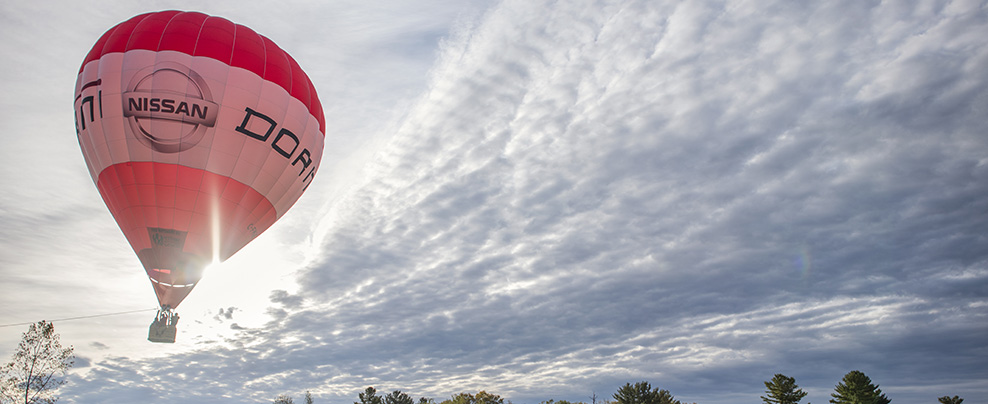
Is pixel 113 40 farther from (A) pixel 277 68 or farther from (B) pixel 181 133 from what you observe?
(A) pixel 277 68

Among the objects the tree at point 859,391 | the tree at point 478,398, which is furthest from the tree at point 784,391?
the tree at point 478,398

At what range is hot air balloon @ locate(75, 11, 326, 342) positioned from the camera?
2886 cm

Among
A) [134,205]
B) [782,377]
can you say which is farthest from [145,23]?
[782,377]

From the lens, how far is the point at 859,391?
2625 inches

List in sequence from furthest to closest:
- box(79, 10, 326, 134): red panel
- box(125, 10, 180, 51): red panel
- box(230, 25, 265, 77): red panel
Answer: box(230, 25, 265, 77): red panel, box(79, 10, 326, 134): red panel, box(125, 10, 180, 51): red panel

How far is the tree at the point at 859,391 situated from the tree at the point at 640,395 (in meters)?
22.0

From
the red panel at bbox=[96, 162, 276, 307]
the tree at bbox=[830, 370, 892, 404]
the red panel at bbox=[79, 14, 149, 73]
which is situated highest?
the red panel at bbox=[79, 14, 149, 73]

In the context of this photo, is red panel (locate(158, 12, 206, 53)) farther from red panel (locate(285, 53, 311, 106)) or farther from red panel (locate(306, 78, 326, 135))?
red panel (locate(306, 78, 326, 135))

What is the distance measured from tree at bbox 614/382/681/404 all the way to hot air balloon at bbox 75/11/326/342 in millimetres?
52312

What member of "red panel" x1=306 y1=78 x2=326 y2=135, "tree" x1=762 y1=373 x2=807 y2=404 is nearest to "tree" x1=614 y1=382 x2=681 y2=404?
"tree" x1=762 y1=373 x2=807 y2=404

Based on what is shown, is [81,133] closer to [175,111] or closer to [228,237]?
[175,111]

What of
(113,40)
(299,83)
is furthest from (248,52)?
(113,40)

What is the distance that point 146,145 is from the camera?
28.7m

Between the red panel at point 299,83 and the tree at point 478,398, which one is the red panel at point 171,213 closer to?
the red panel at point 299,83
